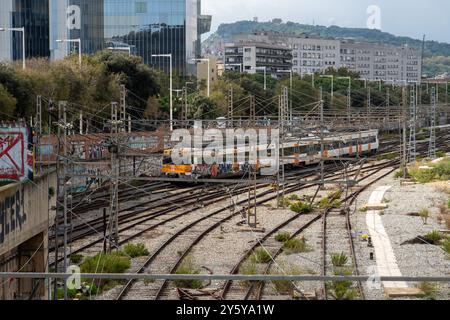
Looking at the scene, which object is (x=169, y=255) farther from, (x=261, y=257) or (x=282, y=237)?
(x=282, y=237)

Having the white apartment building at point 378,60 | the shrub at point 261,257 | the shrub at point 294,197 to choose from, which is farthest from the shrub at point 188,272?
the white apartment building at point 378,60

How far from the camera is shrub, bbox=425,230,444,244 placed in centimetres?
1554

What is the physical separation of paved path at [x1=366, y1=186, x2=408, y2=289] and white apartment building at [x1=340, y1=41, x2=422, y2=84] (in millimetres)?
108672

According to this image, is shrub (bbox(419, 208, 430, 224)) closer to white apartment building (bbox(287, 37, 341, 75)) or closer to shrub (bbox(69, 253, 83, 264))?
shrub (bbox(69, 253, 83, 264))

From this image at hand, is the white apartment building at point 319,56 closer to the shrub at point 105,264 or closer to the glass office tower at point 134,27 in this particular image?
the glass office tower at point 134,27

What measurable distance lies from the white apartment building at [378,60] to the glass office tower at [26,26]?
73763 millimetres

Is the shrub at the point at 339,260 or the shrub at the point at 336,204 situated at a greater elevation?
the shrub at the point at 339,260

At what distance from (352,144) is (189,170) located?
13.5 m

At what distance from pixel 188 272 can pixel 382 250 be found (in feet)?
14.2

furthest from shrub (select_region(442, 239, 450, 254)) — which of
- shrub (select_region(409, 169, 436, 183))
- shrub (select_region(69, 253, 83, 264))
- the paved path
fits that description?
shrub (select_region(409, 169, 436, 183))

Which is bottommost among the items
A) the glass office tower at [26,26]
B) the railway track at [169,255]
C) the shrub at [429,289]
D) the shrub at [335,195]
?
the shrub at [335,195]

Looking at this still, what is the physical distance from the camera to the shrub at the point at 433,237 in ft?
51.0

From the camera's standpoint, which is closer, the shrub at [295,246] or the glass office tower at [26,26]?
the shrub at [295,246]
